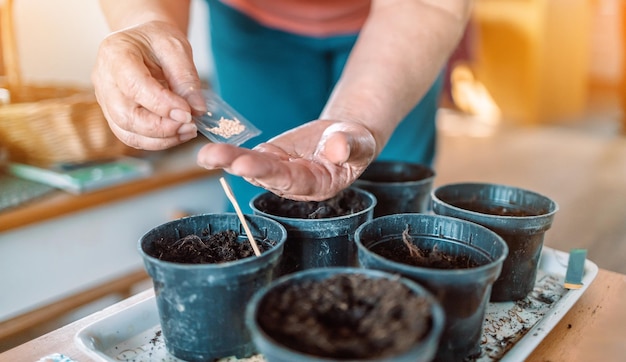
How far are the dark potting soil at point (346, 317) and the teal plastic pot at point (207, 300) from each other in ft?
0.27

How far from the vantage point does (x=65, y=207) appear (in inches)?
54.3

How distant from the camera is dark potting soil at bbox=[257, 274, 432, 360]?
51 centimetres

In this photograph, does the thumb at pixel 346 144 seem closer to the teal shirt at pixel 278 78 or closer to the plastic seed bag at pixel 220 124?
the plastic seed bag at pixel 220 124

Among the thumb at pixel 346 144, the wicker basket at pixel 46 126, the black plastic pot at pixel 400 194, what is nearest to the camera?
the thumb at pixel 346 144

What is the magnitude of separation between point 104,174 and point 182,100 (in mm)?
838

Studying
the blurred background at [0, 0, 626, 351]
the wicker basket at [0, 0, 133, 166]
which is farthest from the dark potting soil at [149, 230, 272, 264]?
the wicker basket at [0, 0, 133, 166]

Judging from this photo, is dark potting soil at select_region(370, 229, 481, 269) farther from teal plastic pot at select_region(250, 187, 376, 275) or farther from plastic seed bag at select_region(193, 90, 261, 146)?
plastic seed bag at select_region(193, 90, 261, 146)

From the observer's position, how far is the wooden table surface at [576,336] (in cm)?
72

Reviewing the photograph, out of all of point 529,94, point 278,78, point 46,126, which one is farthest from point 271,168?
point 529,94

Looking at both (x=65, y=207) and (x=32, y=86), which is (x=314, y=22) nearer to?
(x=65, y=207)

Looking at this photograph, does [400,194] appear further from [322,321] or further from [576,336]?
[322,321]

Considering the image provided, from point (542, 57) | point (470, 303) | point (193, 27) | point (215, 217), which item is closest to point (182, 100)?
point (215, 217)

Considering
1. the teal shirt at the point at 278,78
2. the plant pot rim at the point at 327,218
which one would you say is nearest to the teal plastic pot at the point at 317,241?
the plant pot rim at the point at 327,218

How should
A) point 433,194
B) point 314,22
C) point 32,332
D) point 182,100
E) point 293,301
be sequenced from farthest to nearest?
point 32,332 → point 314,22 → point 433,194 → point 182,100 → point 293,301
